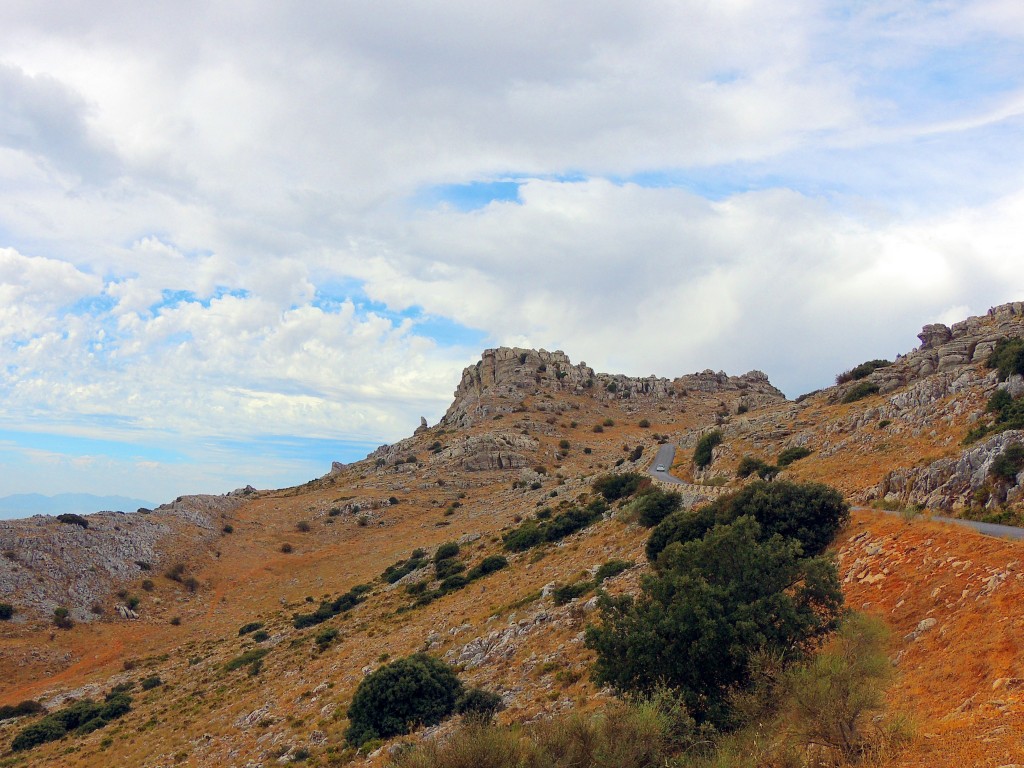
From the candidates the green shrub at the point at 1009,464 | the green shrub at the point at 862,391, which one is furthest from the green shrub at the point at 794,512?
the green shrub at the point at 862,391

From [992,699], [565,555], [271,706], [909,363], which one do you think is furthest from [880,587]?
[909,363]

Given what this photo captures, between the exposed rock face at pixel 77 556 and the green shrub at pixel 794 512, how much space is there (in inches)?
1957

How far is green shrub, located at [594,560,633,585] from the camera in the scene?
2469 centimetres

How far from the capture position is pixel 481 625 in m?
24.8

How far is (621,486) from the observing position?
41.2 meters

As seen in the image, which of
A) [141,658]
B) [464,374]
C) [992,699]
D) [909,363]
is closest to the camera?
[992,699]

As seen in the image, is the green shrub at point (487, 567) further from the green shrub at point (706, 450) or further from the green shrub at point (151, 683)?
the green shrub at point (151, 683)

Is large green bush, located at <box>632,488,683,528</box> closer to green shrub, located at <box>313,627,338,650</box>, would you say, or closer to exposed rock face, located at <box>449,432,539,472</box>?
green shrub, located at <box>313,627,338,650</box>

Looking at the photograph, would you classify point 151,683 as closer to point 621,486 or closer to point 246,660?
point 246,660

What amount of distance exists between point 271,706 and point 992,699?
78.4 feet

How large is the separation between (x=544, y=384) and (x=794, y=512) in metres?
88.7

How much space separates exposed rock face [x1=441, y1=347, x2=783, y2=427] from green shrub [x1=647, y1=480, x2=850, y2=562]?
75.1 metres

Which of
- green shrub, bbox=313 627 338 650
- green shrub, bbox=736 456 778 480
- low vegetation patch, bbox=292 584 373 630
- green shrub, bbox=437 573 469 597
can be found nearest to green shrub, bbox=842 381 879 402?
green shrub, bbox=736 456 778 480

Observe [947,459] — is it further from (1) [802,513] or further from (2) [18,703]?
(2) [18,703]
